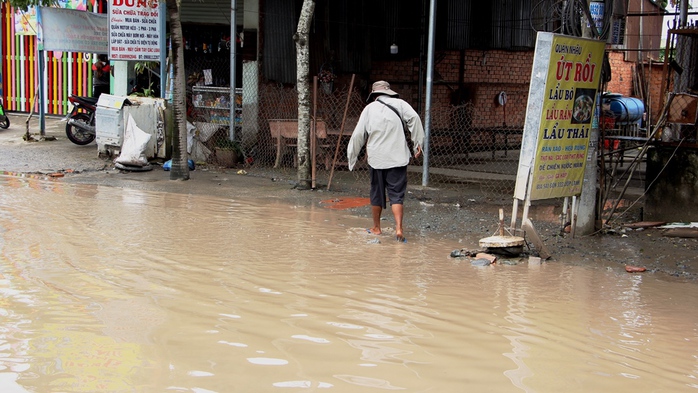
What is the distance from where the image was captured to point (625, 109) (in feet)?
45.5

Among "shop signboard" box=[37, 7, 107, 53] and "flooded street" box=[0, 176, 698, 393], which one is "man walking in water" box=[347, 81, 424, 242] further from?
"shop signboard" box=[37, 7, 107, 53]

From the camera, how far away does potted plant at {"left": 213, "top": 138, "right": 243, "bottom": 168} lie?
1393 centimetres

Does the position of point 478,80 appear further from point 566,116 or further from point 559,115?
point 559,115

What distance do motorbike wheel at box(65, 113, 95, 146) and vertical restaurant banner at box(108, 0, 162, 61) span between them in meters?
2.17

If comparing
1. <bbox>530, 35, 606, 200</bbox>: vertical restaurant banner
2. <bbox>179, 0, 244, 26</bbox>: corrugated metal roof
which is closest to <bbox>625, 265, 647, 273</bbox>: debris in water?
<bbox>530, 35, 606, 200</bbox>: vertical restaurant banner

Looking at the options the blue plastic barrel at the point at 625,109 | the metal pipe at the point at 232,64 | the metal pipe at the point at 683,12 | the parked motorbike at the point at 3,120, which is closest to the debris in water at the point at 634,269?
the metal pipe at the point at 683,12

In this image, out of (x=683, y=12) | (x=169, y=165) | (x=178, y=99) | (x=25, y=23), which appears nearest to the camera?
(x=683, y=12)

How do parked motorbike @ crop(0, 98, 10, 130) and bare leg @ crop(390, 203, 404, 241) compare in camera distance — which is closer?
bare leg @ crop(390, 203, 404, 241)

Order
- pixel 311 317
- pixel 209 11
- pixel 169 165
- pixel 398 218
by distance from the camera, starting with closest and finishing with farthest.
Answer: pixel 311 317 < pixel 398 218 < pixel 169 165 < pixel 209 11

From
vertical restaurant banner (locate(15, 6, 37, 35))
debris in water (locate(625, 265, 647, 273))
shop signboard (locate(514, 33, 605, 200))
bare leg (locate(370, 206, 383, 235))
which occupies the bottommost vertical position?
debris in water (locate(625, 265, 647, 273))

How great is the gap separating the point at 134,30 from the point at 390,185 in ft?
25.6

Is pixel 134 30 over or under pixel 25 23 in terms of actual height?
under

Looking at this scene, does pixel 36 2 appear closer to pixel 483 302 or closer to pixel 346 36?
pixel 346 36

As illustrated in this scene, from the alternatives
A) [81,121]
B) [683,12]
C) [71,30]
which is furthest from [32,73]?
[683,12]
